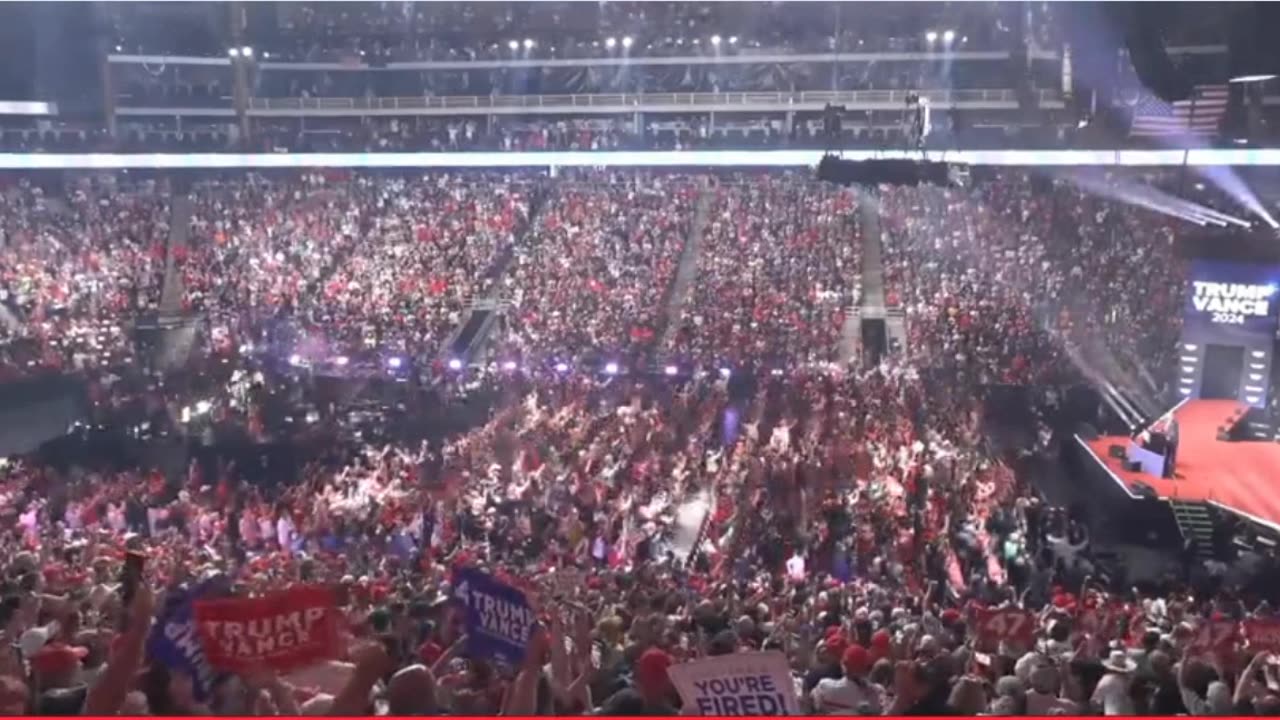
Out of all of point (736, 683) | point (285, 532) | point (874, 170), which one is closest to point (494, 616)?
point (736, 683)

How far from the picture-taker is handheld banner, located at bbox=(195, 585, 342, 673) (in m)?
3.60

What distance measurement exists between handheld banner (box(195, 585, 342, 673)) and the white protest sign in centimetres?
113

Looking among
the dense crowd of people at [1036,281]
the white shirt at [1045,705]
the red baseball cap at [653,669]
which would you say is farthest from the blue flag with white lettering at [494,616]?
the dense crowd of people at [1036,281]

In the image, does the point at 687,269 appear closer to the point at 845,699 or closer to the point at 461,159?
the point at 461,159

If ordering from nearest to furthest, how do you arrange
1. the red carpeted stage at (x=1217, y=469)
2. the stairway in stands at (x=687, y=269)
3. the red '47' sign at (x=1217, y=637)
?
1. the red '47' sign at (x=1217, y=637)
2. the red carpeted stage at (x=1217, y=469)
3. the stairway in stands at (x=687, y=269)

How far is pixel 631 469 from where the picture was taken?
1449cm

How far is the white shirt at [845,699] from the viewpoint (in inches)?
185

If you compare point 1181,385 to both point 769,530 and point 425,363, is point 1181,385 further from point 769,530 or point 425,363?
point 425,363

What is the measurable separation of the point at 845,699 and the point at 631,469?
32.1 feet

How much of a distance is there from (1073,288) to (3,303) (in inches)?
806

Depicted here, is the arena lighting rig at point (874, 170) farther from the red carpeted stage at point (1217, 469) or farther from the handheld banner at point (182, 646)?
the handheld banner at point (182, 646)

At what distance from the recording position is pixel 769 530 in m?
11.8

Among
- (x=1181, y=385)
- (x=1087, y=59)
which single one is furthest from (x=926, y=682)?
(x=1087, y=59)

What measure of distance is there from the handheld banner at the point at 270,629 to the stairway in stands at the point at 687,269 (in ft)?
58.3
